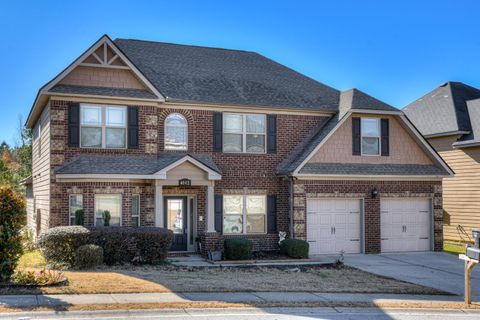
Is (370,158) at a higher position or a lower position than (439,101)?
lower

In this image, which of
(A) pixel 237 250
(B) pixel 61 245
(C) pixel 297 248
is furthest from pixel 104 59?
(C) pixel 297 248

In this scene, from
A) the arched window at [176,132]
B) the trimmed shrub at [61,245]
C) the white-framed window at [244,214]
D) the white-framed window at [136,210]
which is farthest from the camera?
the white-framed window at [244,214]

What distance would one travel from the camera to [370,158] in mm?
22531

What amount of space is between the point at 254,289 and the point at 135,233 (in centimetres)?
550

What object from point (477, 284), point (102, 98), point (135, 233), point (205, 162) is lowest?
point (477, 284)

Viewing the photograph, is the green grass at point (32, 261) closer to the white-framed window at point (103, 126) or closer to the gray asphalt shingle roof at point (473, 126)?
the white-framed window at point (103, 126)

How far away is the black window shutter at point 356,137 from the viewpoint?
22.2 m

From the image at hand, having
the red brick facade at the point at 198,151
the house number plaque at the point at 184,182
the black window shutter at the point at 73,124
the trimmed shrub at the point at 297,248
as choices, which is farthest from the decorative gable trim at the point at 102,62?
the trimmed shrub at the point at 297,248

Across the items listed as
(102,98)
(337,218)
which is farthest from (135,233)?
(337,218)

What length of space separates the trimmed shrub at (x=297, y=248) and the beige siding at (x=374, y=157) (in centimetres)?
331

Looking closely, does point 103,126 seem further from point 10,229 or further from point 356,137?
point 356,137

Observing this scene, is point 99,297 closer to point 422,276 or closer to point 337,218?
point 422,276

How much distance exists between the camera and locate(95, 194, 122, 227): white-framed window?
63.2 ft

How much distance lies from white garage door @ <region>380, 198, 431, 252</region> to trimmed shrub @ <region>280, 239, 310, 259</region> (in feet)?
13.5
